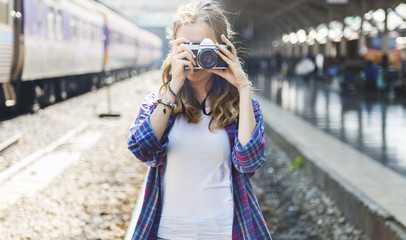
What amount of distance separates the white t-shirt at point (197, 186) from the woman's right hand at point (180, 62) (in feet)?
0.53

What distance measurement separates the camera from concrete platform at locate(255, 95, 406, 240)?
4164mm

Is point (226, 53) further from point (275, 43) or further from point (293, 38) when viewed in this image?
point (275, 43)

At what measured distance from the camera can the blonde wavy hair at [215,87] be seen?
2.05m

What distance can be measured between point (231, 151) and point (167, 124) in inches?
10.3

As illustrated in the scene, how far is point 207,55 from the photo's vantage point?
76.9 inches

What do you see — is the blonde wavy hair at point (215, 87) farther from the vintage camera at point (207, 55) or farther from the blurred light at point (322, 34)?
the blurred light at point (322, 34)

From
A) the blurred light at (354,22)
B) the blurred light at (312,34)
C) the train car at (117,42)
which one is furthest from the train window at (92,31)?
the blurred light at (312,34)

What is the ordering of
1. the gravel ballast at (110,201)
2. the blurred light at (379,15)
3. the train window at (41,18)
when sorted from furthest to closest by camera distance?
the blurred light at (379,15)
the train window at (41,18)
the gravel ballast at (110,201)

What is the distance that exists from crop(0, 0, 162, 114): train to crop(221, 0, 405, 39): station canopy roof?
5341mm

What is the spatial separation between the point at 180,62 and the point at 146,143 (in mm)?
318

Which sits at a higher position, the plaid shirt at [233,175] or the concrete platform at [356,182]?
the plaid shirt at [233,175]

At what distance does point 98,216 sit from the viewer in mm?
5047

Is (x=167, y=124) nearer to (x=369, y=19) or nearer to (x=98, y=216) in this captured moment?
(x=98, y=216)

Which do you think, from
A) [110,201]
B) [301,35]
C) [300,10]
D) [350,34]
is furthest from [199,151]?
[301,35]
